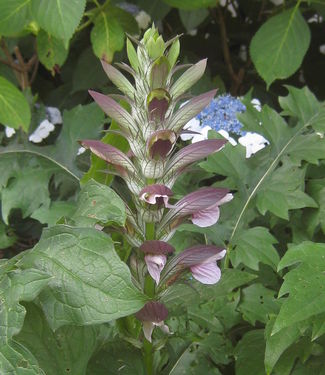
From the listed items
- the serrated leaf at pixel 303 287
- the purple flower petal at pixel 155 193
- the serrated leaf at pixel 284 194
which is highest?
the purple flower petal at pixel 155 193

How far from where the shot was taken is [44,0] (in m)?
1.81

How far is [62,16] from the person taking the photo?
69.9 inches

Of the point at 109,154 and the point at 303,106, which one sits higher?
the point at 109,154

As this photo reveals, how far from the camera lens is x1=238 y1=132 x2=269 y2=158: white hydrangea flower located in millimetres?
1872

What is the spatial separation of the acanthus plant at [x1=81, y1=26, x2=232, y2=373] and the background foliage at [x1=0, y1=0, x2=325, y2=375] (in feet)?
0.19

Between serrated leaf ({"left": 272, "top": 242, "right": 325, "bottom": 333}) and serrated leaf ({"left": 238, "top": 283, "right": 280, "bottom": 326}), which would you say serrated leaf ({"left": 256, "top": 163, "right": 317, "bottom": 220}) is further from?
serrated leaf ({"left": 272, "top": 242, "right": 325, "bottom": 333})

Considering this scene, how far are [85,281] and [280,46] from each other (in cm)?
136

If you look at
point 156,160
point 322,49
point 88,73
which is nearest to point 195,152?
point 156,160

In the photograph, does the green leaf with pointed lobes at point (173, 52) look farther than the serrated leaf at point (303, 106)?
No

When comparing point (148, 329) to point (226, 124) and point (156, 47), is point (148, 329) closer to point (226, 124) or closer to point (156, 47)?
point (156, 47)

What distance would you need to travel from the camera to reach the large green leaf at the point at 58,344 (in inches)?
46.6

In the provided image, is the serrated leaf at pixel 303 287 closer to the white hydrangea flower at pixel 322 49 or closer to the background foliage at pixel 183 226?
the background foliage at pixel 183 226

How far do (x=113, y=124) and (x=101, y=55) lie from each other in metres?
0.96

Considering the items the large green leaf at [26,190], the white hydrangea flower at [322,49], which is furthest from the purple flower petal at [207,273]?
the white hydrangea flower at [322,49]
